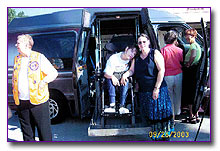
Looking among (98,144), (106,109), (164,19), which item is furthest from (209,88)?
(98,144)

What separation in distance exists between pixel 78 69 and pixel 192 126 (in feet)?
7.54

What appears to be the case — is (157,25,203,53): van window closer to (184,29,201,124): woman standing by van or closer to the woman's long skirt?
(184,29,201,124): woman standing by van

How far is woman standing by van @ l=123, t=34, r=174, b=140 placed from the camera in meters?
2.84

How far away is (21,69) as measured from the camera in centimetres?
279

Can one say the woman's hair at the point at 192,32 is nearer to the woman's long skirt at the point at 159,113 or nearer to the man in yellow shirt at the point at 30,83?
the woman's long skirt at the point at 159,113

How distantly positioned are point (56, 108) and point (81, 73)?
98 cm

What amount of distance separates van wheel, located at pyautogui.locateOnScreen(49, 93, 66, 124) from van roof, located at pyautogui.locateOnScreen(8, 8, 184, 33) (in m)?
1.36

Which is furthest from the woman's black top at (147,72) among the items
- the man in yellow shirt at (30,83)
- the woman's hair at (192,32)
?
the man in yellow shirt at (30,83)

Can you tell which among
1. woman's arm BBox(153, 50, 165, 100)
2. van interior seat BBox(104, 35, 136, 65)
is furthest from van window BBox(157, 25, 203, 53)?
van interior seat BBox(104, 35, 136, 65)

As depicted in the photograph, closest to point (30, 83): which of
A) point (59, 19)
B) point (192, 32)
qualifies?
point (59, 19)

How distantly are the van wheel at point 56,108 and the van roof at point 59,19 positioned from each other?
53.4 inches

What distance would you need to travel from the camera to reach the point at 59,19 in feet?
11.8

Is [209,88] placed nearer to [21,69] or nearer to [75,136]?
[75,136]

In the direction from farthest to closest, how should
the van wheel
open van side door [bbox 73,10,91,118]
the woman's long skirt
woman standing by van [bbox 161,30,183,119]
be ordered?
the van wheel < open van side door [bbox 73,10,91,118] < woman standing by van [bbox 161,30,183,119] < the woman's long skirt
